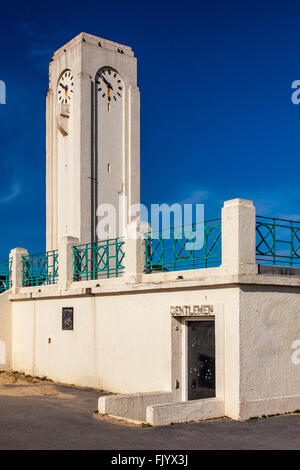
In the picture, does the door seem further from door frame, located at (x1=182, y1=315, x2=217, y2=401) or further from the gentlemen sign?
the gentlemen sign

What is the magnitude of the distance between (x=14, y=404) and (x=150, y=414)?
15.0 feet

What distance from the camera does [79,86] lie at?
83.3 feet

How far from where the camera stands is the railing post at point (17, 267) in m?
22.2

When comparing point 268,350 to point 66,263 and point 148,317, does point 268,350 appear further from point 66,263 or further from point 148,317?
point 66,263

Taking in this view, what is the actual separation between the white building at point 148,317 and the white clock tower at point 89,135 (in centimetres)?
9

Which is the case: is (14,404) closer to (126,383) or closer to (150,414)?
(126,383)

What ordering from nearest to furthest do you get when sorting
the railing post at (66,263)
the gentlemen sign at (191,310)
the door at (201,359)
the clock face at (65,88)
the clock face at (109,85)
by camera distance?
the gentlemen sign at (191,310) < the door at (201,359) < the railing post at (66,263) < the clock face at (109,85) < the clock face at (65,88)

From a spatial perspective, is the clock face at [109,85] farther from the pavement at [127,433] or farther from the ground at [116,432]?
the pavement at [127,433]

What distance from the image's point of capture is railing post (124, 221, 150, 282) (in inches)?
616

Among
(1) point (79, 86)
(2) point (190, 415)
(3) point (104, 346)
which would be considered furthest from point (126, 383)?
(1) point (79, 86)

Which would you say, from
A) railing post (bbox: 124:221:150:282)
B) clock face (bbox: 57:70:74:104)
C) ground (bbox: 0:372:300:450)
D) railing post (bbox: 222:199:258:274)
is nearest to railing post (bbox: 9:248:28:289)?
railing post (bbox: 124:221:150:282)

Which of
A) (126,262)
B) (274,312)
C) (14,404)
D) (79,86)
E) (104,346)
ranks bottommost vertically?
(14,404)

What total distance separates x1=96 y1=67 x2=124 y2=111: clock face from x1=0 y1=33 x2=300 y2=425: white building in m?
0.32

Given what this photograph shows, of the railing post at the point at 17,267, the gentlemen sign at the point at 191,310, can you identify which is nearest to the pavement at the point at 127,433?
the gentlemen sign at the point at 191,310
